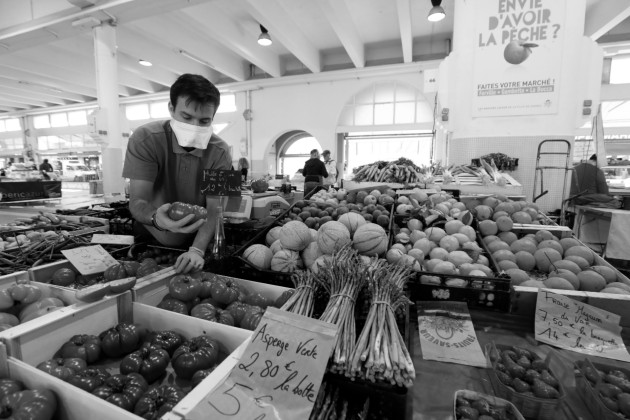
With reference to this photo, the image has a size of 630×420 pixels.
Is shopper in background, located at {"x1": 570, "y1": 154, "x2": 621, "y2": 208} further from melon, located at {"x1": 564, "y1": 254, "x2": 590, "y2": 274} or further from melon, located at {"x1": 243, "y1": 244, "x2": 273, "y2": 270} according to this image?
melon, located at {"x1": 243, "y1": 244, "x2": 273, "y2": 270}

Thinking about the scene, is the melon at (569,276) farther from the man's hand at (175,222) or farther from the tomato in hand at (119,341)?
the tomato in hand at (119,341)

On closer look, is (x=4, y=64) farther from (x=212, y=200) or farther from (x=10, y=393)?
(x=10, y=393)

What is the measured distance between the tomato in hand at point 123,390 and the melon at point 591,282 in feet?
6.50

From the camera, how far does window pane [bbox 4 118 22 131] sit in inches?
793

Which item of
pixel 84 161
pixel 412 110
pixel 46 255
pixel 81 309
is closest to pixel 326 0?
pixel 412 110

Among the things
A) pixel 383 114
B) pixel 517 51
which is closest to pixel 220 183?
pixel 517 51

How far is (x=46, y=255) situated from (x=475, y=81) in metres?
4.07

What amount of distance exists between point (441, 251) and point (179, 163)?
167cm

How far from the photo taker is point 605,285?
1.60m

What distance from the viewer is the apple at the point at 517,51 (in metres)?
3.21

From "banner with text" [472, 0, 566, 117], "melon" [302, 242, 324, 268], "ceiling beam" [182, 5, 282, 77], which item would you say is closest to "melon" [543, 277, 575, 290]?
"melon" [302, 242, 324, 268]

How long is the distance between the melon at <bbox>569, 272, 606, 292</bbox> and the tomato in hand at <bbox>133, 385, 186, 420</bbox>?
1.88 meters

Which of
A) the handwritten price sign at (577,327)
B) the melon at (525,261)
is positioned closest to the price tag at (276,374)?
the handwritten price sign at (577,327)

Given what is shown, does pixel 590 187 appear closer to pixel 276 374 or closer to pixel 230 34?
pixel 276 374
